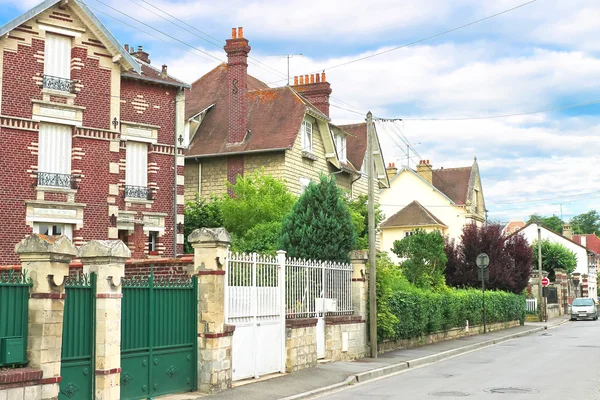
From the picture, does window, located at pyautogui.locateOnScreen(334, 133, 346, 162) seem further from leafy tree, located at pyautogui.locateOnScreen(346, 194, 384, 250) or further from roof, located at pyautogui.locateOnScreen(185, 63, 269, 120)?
roof, located at pyautogui.locateOnScreen(185, 63, 269, 120)

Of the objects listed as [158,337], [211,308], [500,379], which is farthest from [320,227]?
[158,337]

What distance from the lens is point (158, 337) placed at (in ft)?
41.7

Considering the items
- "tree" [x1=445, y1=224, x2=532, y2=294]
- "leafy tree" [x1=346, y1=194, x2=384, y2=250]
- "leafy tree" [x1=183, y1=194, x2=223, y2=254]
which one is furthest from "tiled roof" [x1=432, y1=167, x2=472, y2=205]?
"leafy tree" [x1=183, y1=194, x2=223, y2=254]

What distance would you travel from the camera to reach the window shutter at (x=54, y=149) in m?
24.7

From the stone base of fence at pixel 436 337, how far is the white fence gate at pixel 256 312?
6.46 meters

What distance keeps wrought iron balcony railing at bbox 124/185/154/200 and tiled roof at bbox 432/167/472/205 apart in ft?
121

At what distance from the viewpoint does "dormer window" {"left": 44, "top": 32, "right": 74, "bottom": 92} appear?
2477 cm

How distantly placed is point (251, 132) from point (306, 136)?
2622 millimetres

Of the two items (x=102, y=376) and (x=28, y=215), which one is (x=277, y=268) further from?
(x=28, y=215)

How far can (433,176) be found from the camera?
64688mm

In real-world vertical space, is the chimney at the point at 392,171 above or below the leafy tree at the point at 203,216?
above

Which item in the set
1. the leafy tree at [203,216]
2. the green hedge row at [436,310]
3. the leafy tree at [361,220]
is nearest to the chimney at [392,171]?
the green hedge row at [436,310]

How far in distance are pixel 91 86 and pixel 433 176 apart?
4316 cm

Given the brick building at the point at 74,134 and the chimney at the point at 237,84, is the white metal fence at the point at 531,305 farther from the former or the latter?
the brick building at the point at 74,134
